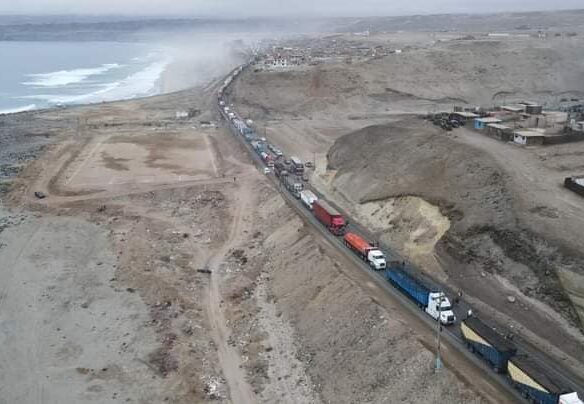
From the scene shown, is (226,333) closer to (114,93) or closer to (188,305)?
(188,305)

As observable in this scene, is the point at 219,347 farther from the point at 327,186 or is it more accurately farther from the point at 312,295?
the point at 327,186

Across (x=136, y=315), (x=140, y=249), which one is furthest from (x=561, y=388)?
(x=140, y=249)

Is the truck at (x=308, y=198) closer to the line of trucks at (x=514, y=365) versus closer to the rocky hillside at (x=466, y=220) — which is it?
the rocky hillside at (x=466, y=220)

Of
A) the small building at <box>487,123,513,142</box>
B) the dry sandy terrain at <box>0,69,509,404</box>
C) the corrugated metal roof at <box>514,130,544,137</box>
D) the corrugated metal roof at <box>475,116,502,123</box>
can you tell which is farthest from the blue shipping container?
the corrugated metal roof at <box>475,116,502,123</box>

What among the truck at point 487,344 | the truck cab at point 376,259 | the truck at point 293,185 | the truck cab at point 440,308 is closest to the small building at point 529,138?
the truck at point 293,185

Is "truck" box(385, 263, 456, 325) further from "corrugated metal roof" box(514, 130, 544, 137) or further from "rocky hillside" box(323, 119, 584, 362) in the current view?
"corrugated metal roof" box(514, 130, 544, 137)
